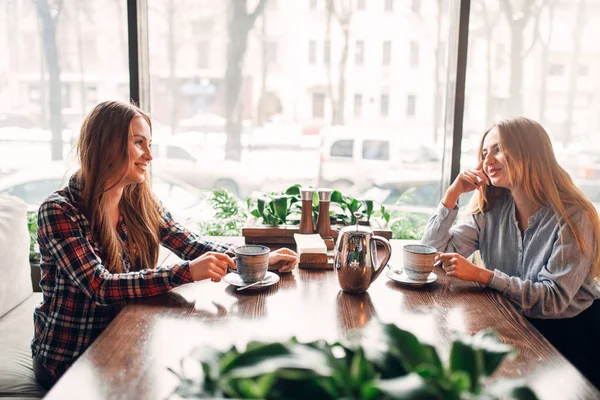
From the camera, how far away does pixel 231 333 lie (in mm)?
1285

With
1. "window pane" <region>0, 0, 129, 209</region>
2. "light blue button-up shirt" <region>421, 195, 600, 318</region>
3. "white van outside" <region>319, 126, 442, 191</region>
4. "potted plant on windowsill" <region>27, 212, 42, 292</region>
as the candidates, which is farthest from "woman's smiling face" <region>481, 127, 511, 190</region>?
"potted plant on windowsill" <region>27, 212, 42, 292</region>

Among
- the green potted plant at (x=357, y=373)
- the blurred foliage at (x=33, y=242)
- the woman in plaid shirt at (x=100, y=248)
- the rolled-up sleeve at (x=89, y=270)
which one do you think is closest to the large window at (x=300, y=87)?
the blurred foliage at (x=33, y=242)

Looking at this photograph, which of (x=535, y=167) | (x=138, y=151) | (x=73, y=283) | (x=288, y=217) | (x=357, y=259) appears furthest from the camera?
(x=288, y=217)

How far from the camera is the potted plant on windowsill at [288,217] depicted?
2.17 metres

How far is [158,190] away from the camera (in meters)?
3.05

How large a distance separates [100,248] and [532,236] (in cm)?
133

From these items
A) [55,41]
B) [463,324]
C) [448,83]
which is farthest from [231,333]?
[55,41]

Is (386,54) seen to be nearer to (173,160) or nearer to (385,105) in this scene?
(385,105)

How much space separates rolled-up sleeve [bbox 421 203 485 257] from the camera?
209 centimetres

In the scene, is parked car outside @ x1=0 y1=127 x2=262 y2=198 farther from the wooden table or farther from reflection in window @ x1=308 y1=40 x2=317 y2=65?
the wooden table

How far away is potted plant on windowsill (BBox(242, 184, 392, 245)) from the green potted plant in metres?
1.37

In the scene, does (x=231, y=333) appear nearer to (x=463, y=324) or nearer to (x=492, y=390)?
(x=463, y=324)

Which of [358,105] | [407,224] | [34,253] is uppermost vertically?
[358,105]

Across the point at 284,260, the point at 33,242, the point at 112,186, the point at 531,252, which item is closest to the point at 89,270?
the point at 112,186
